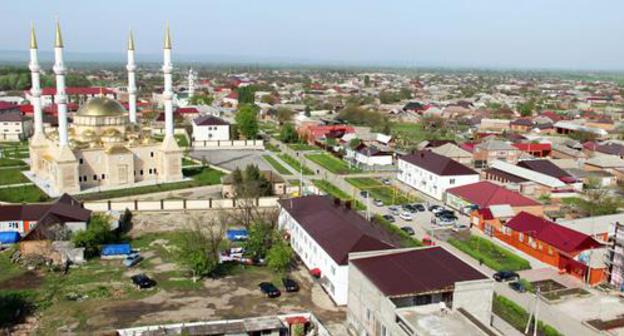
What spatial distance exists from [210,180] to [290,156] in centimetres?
1604

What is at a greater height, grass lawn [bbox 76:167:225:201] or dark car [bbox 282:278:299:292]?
grass lawn [bbox 76:167:225:201]

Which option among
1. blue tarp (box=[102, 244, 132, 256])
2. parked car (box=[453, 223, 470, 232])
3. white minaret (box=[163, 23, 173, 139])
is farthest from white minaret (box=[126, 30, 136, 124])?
parked car (box=[453, 223, 470, 232])

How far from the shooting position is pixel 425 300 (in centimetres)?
1991

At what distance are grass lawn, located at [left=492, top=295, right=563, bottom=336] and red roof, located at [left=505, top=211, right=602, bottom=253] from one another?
653cm

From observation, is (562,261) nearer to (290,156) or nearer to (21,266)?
(21,266)

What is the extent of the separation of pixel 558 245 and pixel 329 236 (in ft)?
42.4

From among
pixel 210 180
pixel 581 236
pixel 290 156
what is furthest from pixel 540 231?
pixel 290 156

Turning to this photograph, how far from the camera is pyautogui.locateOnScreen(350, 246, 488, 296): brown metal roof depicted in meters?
19.8

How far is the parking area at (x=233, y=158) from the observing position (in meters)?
55.9

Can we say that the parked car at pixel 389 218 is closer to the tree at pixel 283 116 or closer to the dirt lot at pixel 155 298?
the dirt lot at pixel 155 298

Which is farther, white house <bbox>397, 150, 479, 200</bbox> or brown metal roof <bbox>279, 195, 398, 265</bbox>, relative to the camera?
white house <bbox>397, 150, 479, 200</bbox>

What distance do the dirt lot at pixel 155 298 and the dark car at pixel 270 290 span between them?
253 millimetres

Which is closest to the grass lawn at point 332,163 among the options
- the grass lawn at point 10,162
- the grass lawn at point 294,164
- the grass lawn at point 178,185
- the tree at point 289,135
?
the grass lawn at point 294,164

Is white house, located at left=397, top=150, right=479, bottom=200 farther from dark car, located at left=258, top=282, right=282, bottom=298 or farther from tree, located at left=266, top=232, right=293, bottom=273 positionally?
dark car, located at left=258, top=282, right=282, bottom=298
